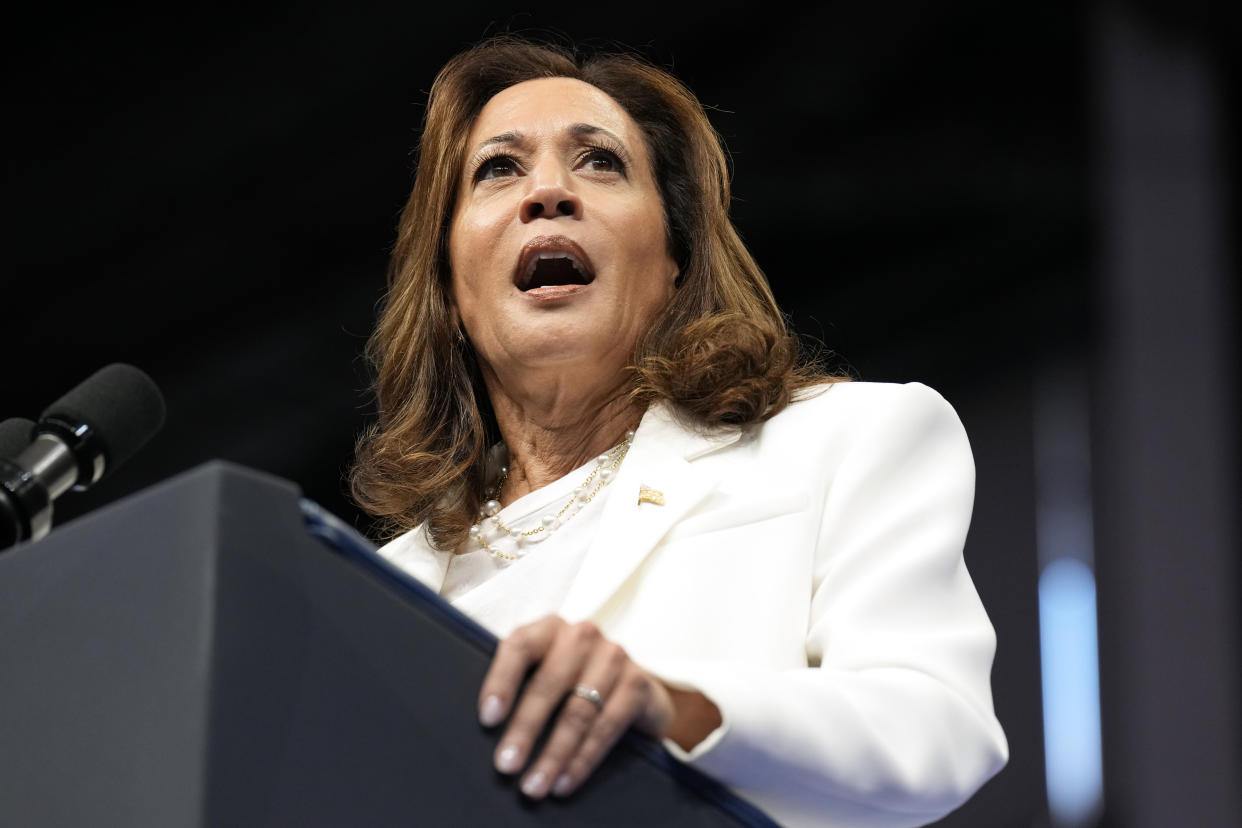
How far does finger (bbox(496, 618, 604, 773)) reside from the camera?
0.68 metres

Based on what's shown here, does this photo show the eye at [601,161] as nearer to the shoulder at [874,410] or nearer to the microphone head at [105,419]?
the shoulder at [874,410]

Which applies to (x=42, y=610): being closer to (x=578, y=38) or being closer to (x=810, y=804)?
(x=810, y=804)

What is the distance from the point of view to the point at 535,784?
68 centimetres

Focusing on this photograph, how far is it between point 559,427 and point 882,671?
28.3 inches

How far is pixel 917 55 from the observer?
3906mm

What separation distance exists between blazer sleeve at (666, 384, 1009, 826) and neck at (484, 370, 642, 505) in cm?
42

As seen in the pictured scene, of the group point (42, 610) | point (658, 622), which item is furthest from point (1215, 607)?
point (42, 610)

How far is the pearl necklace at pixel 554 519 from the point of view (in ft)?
4.91

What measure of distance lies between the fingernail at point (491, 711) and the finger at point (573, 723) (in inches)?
Answer: 1.3

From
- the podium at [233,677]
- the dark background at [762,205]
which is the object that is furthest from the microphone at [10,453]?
the dark background at [762,205]

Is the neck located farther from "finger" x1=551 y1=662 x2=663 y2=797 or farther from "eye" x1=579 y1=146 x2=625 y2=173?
"finger" x1=551 y1=662 x2=663 y2=797

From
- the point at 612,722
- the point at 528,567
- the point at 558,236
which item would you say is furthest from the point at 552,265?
the point at 612,722

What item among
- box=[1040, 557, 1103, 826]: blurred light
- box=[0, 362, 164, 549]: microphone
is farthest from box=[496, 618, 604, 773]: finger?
box=[1040, 557, 1103, 826]: blurred light

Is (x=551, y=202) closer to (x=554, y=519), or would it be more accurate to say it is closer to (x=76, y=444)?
(x=554, y=519)
